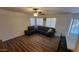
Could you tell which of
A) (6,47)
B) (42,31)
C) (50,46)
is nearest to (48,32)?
(42,31)

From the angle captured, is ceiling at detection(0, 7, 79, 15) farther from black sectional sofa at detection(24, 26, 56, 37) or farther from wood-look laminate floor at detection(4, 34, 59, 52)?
wood-look laminate floor at detection(4, 34, 59, 52)

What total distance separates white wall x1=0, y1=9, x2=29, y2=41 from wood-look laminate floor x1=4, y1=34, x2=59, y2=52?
86 millimetres

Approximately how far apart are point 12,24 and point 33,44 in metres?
0.44

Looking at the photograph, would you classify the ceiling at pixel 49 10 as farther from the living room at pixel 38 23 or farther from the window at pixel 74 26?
the window at pixel 74 26

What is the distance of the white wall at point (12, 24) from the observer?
3.60 ft

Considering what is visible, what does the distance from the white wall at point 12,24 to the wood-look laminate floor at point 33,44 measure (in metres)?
0.09

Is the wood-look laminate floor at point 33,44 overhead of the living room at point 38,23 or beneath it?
beneath

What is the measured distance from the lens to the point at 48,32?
4.16 ft

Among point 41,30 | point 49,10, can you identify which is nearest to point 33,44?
point 41,30

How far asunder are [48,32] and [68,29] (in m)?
0.31

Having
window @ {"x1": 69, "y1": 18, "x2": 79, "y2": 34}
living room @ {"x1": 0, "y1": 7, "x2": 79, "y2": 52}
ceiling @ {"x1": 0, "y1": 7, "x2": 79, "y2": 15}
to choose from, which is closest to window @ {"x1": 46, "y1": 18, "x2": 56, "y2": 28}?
living room @ {"x1": 0, "y1": 7, "x2": 79, "y2": 52}

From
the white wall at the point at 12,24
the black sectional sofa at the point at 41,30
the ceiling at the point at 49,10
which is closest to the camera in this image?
the ceiling at the point at 49,10

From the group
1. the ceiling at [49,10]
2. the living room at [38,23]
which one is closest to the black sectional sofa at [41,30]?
the living room at [38,23]

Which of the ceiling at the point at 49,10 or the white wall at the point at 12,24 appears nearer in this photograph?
the ceiling at the point at 49,10
